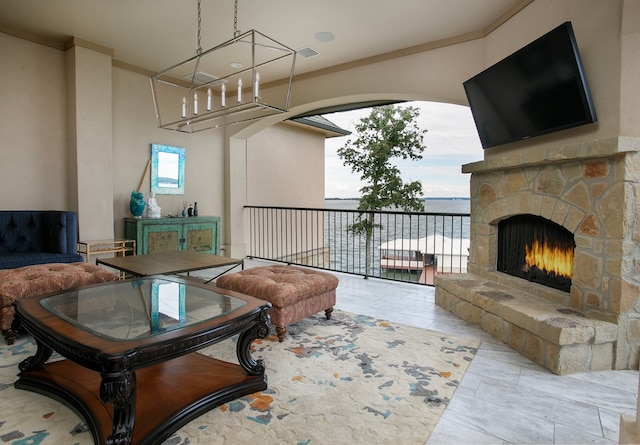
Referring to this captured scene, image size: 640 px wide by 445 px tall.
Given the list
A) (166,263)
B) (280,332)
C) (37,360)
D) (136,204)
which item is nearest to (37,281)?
(37,360)

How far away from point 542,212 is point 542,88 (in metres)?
0.96

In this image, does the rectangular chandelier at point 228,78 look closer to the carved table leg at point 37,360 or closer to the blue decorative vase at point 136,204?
the blue decorative vase at point 136,204

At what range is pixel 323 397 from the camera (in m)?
1.96

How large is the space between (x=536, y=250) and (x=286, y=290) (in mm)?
2190

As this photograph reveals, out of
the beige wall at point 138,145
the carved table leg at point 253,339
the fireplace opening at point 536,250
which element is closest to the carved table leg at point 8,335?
the carved table leg at point 253,339

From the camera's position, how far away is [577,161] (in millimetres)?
2584

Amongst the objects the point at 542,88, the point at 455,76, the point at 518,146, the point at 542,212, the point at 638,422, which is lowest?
the point at 638,422

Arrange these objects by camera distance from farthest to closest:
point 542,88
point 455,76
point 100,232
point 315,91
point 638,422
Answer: point 315,91, point 100,232, point 455,76, point 542,88, point 638,422

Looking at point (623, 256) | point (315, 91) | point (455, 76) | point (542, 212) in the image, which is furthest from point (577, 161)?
point (315, 91)

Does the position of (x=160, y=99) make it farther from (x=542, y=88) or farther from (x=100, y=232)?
(x=542, y=88)

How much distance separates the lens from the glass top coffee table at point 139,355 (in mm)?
1483

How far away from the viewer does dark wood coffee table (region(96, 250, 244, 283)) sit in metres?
3.20

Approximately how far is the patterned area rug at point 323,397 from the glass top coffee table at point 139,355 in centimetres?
8

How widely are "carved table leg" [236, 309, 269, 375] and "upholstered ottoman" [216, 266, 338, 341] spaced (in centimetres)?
60
